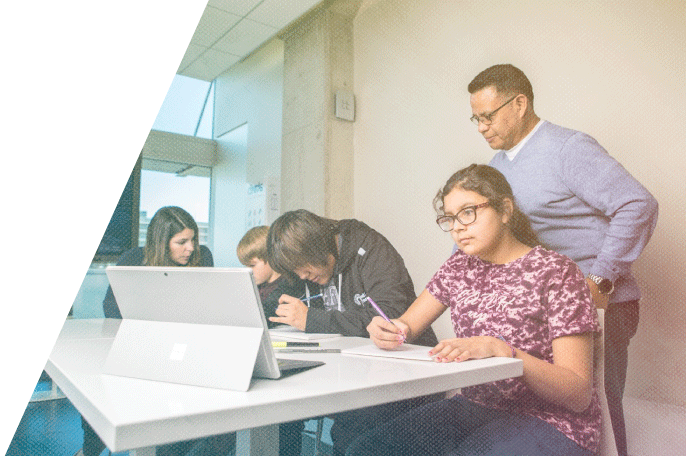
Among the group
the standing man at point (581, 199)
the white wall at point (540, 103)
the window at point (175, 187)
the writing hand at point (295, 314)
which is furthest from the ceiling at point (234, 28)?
the writing hand at point (295, 314)

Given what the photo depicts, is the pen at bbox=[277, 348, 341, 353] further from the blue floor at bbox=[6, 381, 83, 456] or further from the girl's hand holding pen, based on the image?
the blue floor at bbox=[6, 381, 83, 456]

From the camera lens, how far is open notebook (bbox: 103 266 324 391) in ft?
2.42

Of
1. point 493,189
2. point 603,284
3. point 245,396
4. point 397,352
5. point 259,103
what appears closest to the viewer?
point 245,396

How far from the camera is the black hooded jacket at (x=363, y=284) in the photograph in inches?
61.8

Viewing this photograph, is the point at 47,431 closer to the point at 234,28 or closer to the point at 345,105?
the point at 345,105

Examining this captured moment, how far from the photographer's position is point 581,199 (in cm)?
166

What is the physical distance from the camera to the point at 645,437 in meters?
1.40

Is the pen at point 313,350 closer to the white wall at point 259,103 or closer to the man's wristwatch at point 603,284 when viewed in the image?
the man's wristwatch at point 603,284

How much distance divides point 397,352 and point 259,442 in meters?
0.35

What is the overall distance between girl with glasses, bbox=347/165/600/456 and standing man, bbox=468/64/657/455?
0.44m

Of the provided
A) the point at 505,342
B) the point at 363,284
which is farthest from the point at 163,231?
the point at 505,342

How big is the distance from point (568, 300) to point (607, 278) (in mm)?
587

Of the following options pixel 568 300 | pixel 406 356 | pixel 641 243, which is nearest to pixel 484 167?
pixel 568 300

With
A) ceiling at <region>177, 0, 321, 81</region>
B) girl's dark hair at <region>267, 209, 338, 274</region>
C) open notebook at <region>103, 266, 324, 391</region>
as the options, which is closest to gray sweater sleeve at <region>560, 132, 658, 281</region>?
girl's dark hair at <region>267, 209, 338, 274</region>
